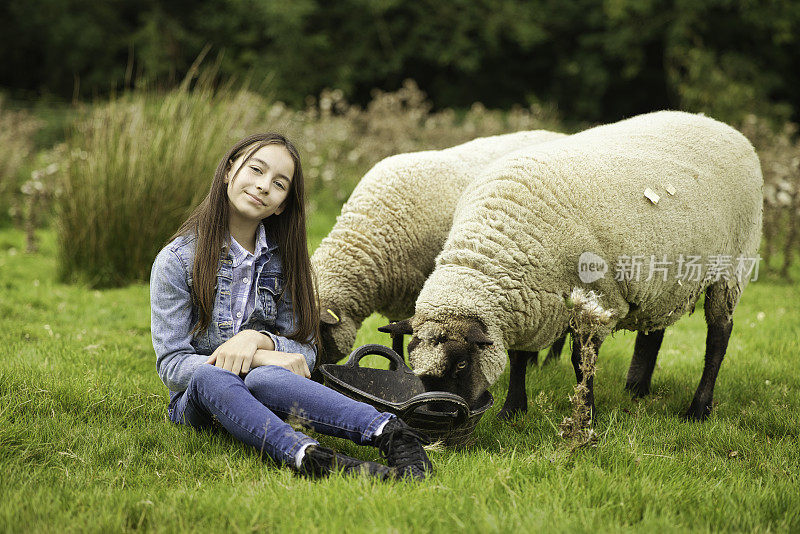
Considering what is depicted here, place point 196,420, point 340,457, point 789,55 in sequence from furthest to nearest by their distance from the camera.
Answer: point 789,55
point 196,420
point 340,457

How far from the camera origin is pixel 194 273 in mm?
2832

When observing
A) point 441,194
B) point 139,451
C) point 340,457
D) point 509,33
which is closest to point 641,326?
point 441,194

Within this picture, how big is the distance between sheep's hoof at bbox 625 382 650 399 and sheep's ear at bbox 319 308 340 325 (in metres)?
1.97

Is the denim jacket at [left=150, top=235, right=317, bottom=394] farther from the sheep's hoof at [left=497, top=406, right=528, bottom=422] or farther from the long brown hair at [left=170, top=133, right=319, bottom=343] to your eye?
the sheep's hoof at [left=497, top=406, right=528, bottom=422]

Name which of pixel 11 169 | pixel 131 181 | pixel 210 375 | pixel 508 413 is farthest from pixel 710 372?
pixel 11 169

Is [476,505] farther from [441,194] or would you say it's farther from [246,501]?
[441,194]

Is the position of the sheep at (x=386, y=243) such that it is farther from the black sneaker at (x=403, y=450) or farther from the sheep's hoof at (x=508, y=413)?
the black sneaker at (x=403, y=450)

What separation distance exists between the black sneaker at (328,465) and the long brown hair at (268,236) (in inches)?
30.8

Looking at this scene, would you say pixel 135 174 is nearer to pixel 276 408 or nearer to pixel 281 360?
pixel 281 360

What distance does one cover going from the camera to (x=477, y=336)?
9.77ft

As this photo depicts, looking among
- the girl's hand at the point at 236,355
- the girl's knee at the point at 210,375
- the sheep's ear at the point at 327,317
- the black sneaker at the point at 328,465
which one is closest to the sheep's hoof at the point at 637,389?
the sheep's ear at the point at 327,317

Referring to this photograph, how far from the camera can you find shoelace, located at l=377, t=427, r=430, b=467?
97.9 inches

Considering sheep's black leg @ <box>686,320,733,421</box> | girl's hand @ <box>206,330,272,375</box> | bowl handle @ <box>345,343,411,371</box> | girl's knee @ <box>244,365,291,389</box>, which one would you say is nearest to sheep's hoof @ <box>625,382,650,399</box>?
sheep's black leg @ <box>686,320,733,421</box>

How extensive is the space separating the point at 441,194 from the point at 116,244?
11.2 ft
